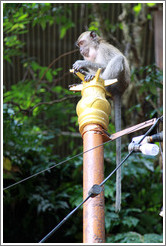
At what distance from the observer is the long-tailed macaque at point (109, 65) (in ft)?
15.0

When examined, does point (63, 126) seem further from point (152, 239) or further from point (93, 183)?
point (93, 183)

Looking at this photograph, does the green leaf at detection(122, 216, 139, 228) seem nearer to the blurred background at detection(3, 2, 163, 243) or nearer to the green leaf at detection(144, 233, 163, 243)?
the blurred background at detection(3, 2, 163, 243)

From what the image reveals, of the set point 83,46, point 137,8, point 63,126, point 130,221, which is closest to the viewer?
point 83,46

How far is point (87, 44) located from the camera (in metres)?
5.39

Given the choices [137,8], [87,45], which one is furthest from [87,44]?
[137,8]

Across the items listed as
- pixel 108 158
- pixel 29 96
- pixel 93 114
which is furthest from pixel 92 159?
pixel 29 96

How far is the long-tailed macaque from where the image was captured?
4.57 meters

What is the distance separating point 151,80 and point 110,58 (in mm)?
1023

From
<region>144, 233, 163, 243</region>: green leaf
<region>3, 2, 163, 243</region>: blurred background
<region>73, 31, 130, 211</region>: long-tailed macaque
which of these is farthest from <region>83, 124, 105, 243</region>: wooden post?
<region>144, 233, 163, 243</region>: green leaf

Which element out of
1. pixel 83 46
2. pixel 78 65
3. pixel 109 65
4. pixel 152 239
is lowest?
pixel 152 239

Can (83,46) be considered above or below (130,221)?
above

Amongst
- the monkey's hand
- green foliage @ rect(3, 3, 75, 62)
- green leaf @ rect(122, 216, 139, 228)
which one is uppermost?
green foliage @ rect(3, 3, 75, 62)

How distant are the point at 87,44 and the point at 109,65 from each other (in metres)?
0.67

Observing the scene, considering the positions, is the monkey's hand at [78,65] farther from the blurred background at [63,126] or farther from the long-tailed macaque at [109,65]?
the blurred background at [63,126]
